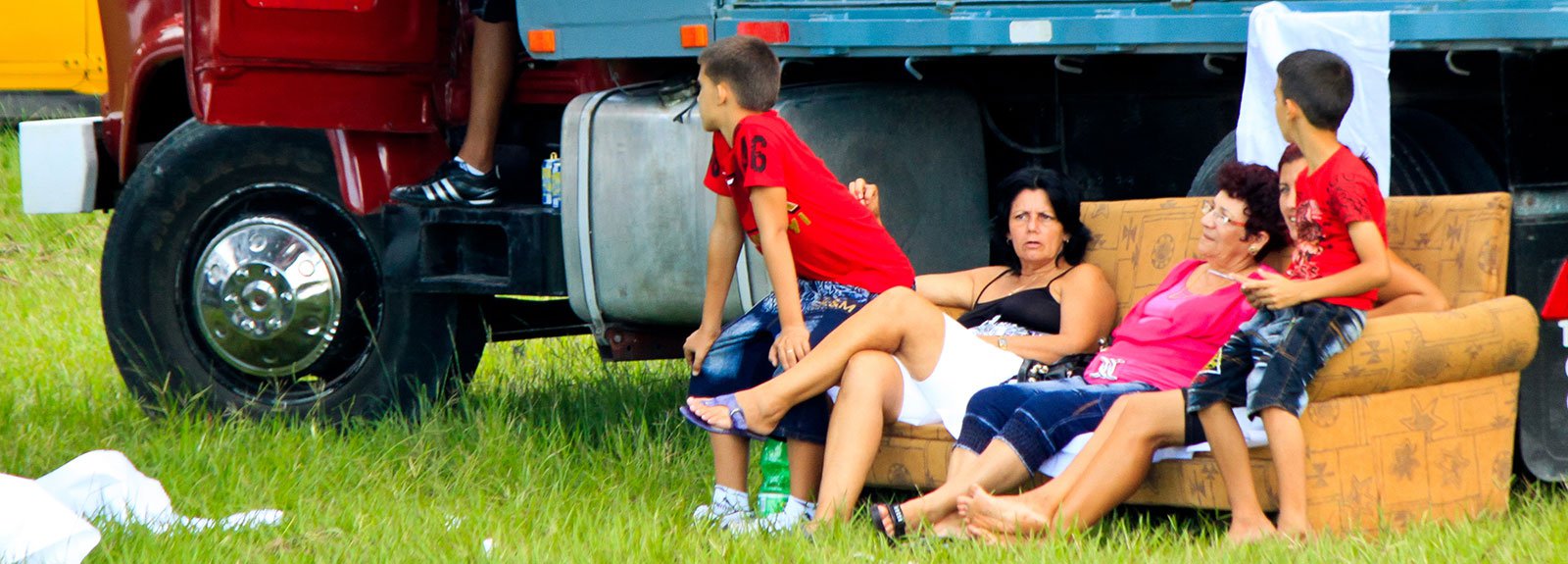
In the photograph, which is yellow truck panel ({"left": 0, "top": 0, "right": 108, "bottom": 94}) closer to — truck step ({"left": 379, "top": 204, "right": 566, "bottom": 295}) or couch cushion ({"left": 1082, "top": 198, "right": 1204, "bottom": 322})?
truck step ({"left": 379, "top": 204, "right": 566, "bottom": 295})

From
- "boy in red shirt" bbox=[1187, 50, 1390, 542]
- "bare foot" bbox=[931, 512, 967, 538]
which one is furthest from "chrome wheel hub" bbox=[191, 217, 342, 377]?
"boy in red shirt" bbox=[1187, 50, 1390, 542]

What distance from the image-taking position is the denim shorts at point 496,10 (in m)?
5.67

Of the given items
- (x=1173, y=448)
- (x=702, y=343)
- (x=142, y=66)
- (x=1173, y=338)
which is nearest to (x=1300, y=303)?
(x=1173, y=448)

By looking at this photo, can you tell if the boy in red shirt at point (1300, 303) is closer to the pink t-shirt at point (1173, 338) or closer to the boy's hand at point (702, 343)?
the pink t-shirt at point (1173, 338)

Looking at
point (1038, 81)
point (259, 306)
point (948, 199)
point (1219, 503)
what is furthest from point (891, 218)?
point (259, 306)

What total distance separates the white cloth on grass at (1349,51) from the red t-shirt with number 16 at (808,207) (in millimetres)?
993

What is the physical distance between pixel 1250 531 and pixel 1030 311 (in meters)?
1.07

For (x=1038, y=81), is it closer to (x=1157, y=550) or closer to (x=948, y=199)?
(x=948, y=199)

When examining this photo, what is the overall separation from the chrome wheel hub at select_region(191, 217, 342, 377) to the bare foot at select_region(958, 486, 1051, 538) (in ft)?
8.64

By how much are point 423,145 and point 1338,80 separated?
3.05 meters

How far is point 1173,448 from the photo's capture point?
4.16 metres

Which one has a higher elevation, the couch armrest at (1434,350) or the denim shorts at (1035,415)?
the couch armrest at (1434,350)

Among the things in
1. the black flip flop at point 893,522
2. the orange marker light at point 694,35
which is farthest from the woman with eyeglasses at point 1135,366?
the orange marker light at point 694,35

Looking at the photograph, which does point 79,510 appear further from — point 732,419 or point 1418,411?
point 1418,411
